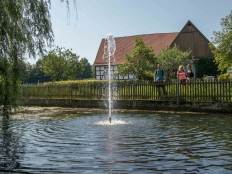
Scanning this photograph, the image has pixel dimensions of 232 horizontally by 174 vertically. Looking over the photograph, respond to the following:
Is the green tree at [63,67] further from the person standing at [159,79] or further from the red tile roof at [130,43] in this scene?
the person standing at [159,79]

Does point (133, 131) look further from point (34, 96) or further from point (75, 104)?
point (34, 96)

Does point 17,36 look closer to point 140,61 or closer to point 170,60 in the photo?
point 140,61

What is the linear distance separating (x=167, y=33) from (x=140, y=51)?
20758mm

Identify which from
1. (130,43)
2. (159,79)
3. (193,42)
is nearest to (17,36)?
(159,79)

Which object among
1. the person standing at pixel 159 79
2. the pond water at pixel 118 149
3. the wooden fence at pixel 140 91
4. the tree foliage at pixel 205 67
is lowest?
the pond water at pixel 118 149

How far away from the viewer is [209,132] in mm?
10305

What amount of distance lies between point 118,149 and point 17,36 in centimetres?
312

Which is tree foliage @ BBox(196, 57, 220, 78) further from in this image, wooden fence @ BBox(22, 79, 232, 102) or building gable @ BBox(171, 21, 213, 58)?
wooden fence @ BBox(22, 79, 232, 102)

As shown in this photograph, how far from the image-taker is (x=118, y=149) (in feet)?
25.6

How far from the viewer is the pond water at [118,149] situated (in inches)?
243

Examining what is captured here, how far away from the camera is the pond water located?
618cm

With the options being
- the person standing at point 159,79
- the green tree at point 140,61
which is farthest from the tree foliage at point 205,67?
the person standing at point 159,79

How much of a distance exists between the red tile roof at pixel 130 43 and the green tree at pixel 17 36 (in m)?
46.9

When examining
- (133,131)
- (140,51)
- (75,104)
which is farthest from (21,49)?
(140,51)
